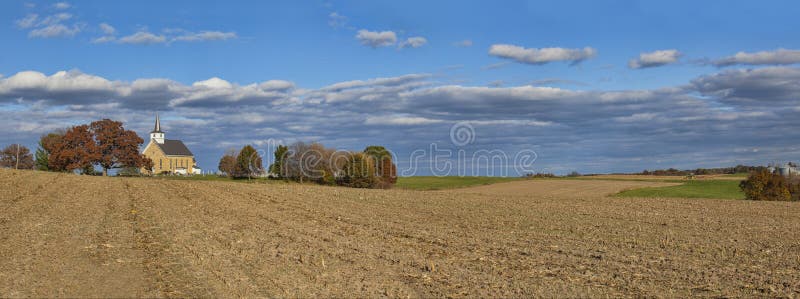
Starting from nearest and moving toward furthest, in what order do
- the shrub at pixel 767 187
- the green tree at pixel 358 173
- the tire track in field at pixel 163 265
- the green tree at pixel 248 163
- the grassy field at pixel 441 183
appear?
the tire track in field at pixel 163 265 < the shrub at pixel 767 187 < the green tree at pixel 358 173 < the grassy field at pixel 441 183 < the green tree at pixel 248 163

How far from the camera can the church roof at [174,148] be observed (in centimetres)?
16548

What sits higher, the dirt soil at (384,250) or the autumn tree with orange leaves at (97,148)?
the autumn tree with orange leaves at (97,148)

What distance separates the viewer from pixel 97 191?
3734cm

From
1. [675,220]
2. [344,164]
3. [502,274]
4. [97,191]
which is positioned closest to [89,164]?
[344,164]

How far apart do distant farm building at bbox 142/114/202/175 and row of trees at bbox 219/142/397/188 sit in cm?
5801

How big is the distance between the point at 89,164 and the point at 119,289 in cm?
8525

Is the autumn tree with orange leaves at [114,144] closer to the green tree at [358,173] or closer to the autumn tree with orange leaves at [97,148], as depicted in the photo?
the autumn tree with orange leaves at [97,148]

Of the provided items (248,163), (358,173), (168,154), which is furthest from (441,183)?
(168,154)

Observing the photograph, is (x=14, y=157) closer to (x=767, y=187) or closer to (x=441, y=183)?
(x=441, y=183)

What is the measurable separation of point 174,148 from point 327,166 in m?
89.6

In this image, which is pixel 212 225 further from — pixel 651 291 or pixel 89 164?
pixel 89 164

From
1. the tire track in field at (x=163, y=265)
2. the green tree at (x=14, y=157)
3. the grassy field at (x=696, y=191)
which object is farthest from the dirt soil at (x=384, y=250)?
the green tree at (x=14, y=157)

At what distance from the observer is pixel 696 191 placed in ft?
229

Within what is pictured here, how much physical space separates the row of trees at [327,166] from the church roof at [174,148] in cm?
6059
